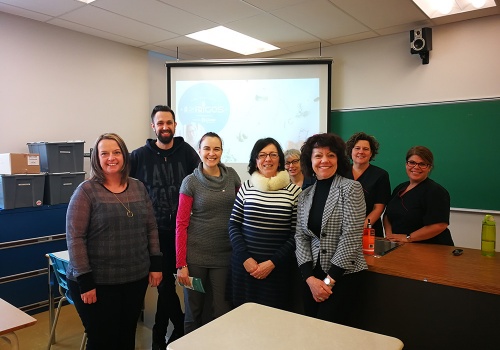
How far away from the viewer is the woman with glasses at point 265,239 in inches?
79.9

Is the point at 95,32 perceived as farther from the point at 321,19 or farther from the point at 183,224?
the point at 183,224

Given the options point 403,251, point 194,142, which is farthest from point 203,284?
point 194,142

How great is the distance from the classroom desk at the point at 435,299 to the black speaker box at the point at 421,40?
249 cm

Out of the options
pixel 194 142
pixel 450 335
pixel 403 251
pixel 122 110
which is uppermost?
pixel 122 110

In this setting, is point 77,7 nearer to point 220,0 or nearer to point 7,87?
point 7,87

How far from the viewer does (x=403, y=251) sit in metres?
2.21

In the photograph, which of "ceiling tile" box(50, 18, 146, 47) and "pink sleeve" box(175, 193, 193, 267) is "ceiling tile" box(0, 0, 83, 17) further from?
"pink sleeve" box(175, 193, 193, 267)

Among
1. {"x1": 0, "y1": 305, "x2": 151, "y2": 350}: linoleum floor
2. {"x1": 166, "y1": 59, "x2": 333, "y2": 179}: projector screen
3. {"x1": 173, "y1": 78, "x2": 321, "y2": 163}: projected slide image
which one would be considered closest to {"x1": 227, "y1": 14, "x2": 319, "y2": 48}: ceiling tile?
{"x1": 166, "y1": 59, "x2": 333, "y2": 179}: projector screen

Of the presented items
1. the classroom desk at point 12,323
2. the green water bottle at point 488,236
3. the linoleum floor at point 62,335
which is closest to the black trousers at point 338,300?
the green water bottle at point 488,236

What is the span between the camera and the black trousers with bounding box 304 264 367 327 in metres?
1.82

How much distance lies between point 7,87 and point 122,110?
50.7 inches

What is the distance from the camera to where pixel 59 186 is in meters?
3.61

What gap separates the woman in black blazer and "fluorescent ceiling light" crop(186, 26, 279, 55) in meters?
2.71

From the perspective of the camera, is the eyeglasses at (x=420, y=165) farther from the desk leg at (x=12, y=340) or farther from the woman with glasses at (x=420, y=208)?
the desk leg at (x=12, y=340)
